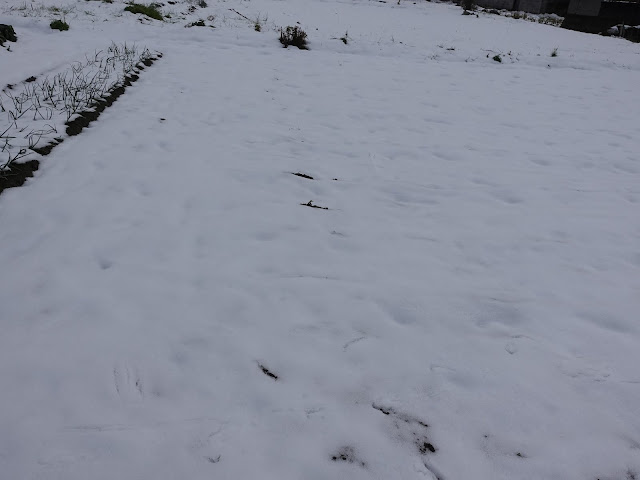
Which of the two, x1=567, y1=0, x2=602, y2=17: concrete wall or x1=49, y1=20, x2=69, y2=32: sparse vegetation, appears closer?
x1=49, y1=20, x2=69, y2=32: sparse vegetation

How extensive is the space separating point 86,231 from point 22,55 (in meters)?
5.94

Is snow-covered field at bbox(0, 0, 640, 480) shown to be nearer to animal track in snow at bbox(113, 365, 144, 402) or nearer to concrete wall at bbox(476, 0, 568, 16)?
animal track in snow at bbox(113, 365, 144, 402)

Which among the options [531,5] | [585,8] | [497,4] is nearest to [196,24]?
[585,8]

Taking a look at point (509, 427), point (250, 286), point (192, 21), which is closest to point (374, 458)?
point (509, 427)

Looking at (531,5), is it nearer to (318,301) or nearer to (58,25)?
(58,25)

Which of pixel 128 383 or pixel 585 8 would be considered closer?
pixel 128 383

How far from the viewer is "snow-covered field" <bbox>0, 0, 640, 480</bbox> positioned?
1659 millimetres

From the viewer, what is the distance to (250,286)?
247 cm

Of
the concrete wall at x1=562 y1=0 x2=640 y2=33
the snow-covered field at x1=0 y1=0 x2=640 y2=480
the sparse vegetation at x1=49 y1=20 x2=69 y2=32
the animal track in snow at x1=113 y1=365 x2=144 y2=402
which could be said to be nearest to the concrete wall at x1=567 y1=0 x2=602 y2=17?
the concrete wall at x1=562 y1=0 x2=640 y2=33

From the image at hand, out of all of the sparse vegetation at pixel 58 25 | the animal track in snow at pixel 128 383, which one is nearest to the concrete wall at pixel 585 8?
the sparse vegetation at pixel 58 25

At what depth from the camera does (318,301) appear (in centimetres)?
239

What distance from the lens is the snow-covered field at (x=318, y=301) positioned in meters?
1.66

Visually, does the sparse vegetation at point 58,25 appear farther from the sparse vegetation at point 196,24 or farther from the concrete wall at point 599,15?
the concrete wall at point 599,15

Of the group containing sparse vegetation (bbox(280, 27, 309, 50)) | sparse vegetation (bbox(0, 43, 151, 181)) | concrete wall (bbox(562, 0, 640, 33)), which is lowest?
sparse vegetation (bbox(0, 43, 151, 181))
